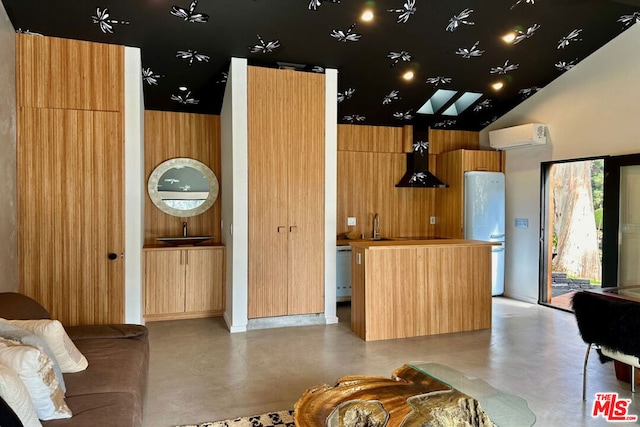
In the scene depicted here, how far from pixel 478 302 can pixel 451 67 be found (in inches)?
112

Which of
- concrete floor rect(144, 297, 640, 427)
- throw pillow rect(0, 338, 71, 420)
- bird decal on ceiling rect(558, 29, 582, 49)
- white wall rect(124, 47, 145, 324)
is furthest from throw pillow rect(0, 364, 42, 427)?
bird decal on ceiling rect(558, 29, 582, 49)

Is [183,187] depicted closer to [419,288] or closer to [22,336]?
[419,288]

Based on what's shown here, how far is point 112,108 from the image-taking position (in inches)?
152

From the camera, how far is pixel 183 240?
16.4 feet

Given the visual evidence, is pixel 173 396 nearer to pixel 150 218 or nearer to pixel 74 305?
pixel 74 305

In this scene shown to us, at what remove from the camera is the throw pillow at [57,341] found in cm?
205

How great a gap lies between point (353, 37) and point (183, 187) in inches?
113

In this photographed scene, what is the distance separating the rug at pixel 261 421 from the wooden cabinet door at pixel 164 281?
2.56 meters

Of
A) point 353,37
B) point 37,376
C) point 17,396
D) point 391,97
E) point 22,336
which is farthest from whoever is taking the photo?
point 391,97

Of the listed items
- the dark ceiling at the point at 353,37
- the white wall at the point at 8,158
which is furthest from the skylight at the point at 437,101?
the white wall at the point at 8,158

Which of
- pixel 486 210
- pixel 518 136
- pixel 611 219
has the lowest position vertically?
pixel 611 219

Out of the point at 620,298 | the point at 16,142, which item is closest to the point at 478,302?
the point at 620,298

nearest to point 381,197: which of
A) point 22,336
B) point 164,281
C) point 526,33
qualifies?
point 526,33

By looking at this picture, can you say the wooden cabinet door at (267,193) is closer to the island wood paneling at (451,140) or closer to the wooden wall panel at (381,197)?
the wooden wall panel at (381,197)
